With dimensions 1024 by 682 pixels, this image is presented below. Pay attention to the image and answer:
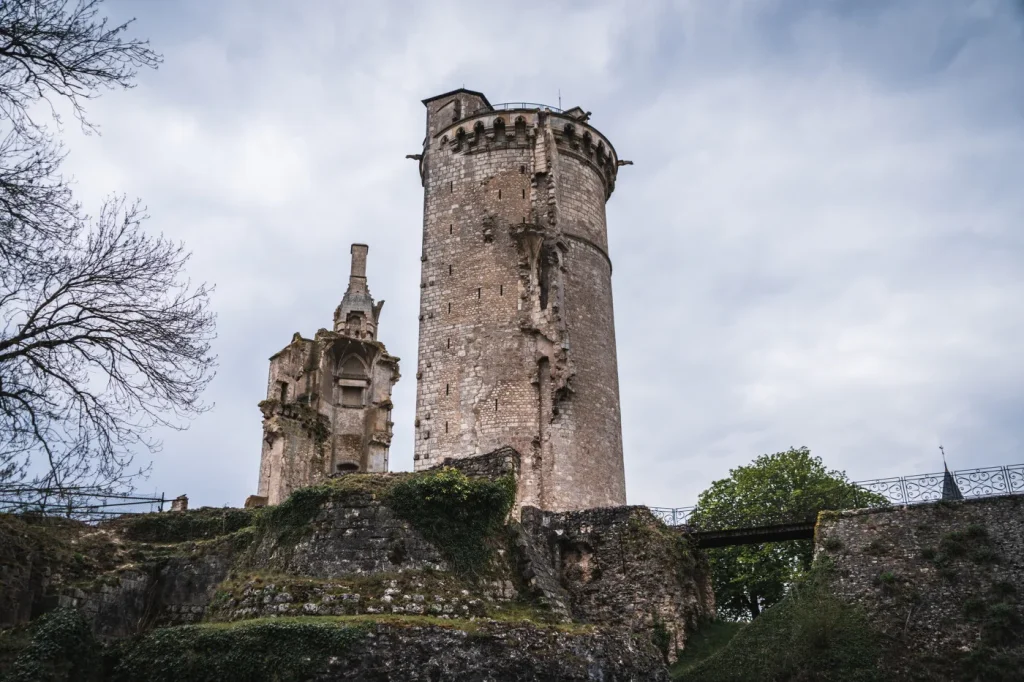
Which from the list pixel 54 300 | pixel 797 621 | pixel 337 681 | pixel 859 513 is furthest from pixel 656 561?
pixel 54 300

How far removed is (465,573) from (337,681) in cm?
357

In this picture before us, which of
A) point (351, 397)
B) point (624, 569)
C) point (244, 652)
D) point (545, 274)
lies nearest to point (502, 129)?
point (545, 274)

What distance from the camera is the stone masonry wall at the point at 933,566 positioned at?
18.0 meters

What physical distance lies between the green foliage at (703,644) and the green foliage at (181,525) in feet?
32.2

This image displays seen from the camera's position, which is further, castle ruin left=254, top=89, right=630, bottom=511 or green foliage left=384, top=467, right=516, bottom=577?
castle ruin left=254, top=89, right=630, bottom=511

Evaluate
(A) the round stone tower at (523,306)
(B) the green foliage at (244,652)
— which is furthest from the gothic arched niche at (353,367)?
(B) the green foliage at (244,652)

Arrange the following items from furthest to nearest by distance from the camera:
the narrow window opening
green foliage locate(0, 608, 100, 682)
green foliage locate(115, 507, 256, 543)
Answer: the narrow window opening → green foliage locate(115, 507, 256, 543) → green foliage locate(0, 608, 100, 682)

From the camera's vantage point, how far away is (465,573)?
15.8 metres

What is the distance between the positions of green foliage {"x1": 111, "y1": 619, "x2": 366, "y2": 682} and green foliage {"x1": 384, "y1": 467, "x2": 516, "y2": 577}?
9.68 ft

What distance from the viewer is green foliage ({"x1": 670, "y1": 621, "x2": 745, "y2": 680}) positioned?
63.1ft

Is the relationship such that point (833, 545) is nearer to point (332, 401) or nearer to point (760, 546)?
point (760, 546)

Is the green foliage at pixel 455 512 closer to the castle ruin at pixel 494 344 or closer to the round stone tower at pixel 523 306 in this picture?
the castle ruin at pixel 494 344

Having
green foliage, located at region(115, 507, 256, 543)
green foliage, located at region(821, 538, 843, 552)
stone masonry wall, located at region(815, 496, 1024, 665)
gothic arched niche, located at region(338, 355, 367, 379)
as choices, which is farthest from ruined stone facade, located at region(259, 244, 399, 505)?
stone masonry wall, located at region(815, 496, 1024, 665)

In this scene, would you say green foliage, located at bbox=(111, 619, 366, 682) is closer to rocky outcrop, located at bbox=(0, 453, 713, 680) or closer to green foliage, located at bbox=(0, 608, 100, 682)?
rocky outcrop, located at bbox=(0, 453, 713, 680)
